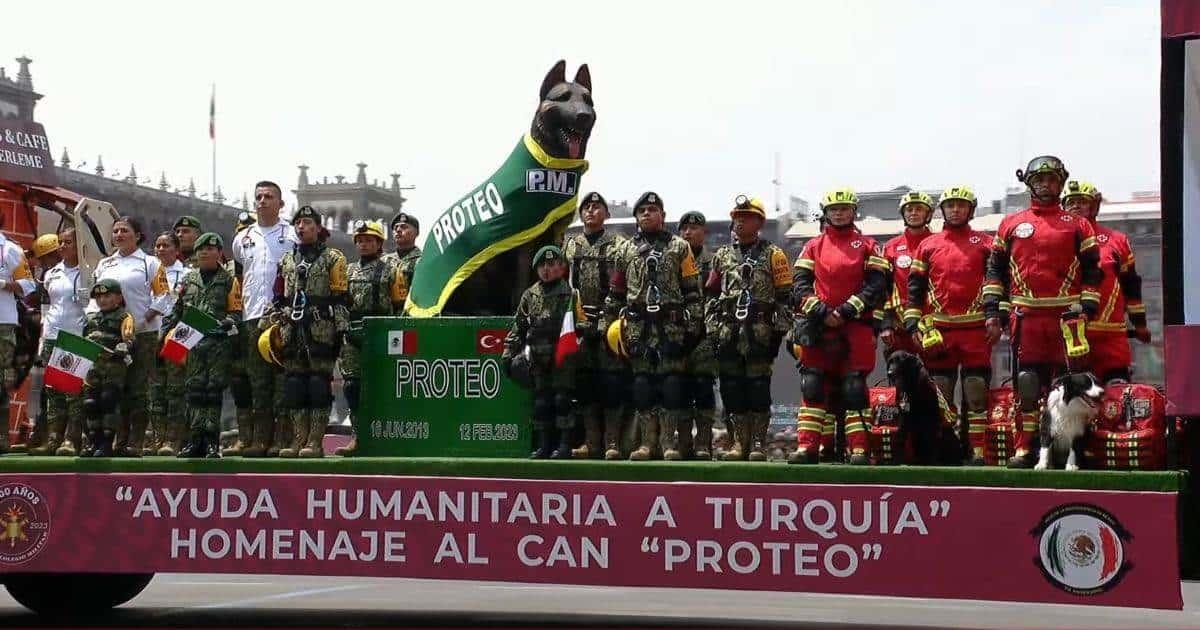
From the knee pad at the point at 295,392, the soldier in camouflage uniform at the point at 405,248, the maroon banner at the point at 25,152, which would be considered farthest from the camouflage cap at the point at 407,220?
the maroon banner at the point at 25,152

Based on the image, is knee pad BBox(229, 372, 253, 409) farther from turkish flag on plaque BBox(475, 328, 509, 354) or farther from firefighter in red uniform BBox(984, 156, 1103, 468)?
firefighter in red uniform BBox(984, 156, 1103, 468)

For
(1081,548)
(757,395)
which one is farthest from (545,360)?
(1081,548)

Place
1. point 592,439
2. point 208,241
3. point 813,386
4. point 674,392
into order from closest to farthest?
point 813,386, point 674,392, point 592,439, point 208,241

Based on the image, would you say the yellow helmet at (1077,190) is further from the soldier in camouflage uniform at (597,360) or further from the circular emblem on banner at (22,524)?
the circular emblem on banner at (22,524)

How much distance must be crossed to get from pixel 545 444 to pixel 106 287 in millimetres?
3448

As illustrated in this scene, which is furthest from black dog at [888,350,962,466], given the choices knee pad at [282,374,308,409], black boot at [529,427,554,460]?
knee pad at [282,374,308,409]

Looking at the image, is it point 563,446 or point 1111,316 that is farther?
point 563,446

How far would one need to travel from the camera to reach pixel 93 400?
11.1 meters

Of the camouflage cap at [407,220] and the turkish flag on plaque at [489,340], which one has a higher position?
the camouflage cap at [407,220]

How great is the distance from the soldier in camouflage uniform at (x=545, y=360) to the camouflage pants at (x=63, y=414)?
3315mm

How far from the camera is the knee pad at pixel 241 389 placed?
451 inches

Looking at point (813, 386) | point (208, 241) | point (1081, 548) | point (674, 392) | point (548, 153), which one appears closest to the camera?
point (1081, 548)

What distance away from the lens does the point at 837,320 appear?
9.74 meters

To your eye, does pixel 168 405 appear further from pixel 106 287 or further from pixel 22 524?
pixel 22 524
